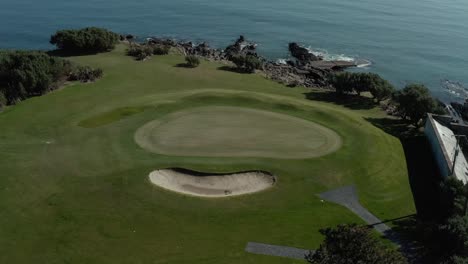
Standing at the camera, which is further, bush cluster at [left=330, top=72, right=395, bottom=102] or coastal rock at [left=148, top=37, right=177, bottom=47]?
coastal rock at [left=148, top=37, right=177, bottom=47]

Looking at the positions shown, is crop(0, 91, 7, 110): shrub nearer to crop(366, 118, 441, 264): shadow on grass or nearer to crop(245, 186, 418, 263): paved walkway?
crop(245, 186, 418, 263): paved walkway

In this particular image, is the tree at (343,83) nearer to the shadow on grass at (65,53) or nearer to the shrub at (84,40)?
the shrub at (84,40)

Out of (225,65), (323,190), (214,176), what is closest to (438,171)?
(323,190)

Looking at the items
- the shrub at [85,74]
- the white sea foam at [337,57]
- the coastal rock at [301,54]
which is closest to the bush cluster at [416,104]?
the coastal rock at [301,54]

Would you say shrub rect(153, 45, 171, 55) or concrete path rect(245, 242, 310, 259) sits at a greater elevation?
shrub rect(153, 45, 171, 55)

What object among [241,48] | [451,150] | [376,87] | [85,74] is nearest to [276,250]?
[451,150]

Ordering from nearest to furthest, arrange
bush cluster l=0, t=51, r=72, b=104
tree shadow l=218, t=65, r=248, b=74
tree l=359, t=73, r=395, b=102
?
1. bush cluster l=0, t=51, r=72, b=104
2. tree l=359, t=73, r=395, b=102
3. tree shadow l=218, t=65, r=248, b=74

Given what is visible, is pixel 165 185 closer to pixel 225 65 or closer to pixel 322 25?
pixel 225 65

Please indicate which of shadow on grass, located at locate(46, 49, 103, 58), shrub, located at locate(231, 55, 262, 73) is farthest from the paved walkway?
shadow on grass, located at locate(46, 49, 103, 58)
